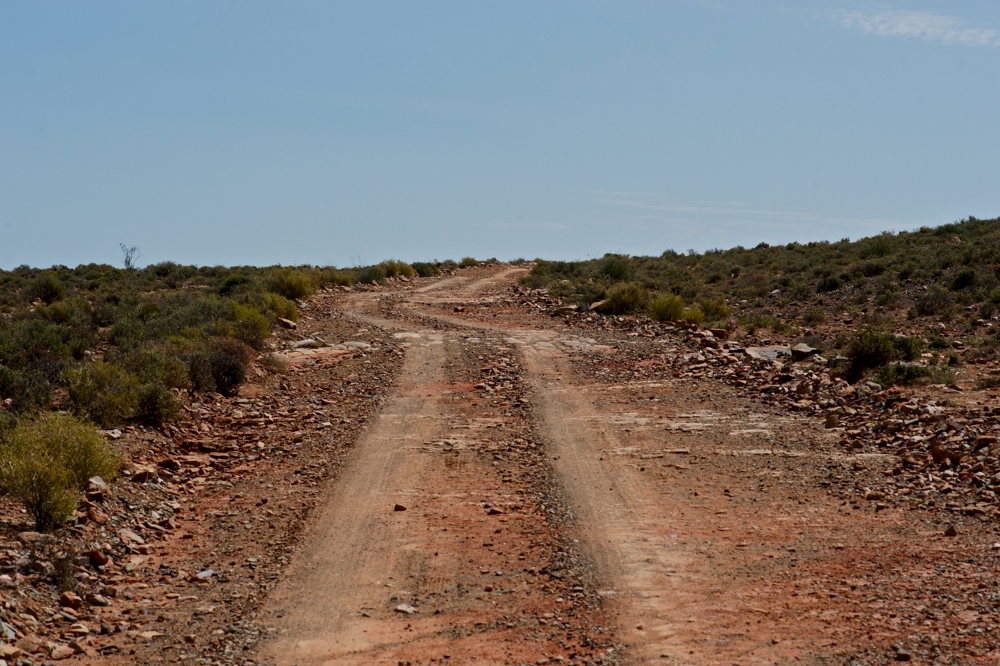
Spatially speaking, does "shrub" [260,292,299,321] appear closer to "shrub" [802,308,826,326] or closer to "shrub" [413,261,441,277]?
"shrub" [802,308,826,326]

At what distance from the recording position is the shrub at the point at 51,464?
27.1ft

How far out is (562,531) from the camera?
8.76 meters

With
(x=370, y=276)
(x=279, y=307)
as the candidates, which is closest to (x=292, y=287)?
(x=279, y=307)

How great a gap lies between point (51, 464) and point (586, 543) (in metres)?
5.05

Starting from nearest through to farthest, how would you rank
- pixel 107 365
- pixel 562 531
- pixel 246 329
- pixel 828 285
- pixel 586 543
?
pixel 586 543 → pixel 562 531 → pixel 107 365 → pixel 246 329 → pixel 828 285

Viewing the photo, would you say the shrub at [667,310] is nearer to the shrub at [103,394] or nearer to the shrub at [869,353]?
the shrub at [869,353]

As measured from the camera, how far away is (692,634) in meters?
6.49

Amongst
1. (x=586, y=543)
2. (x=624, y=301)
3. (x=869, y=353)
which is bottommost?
(x=586, y=543)

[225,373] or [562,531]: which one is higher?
[225,373]

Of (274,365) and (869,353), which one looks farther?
(274,365)

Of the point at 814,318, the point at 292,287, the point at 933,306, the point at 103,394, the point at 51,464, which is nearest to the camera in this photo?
the point at 51,464

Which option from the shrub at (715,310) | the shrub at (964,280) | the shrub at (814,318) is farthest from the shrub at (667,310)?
the shrub at (964,280)

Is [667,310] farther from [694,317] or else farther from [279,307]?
[279,307]

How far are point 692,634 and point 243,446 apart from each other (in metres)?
7.63
